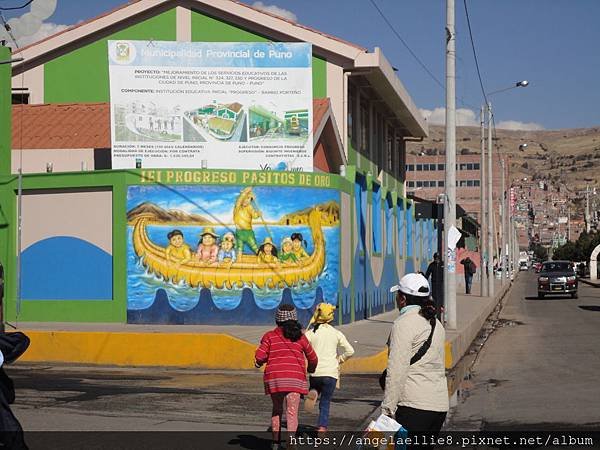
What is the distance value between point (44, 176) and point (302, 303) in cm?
715

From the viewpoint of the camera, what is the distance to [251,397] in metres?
14.8

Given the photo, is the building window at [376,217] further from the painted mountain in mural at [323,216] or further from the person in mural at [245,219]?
the person in mural at [245,219]

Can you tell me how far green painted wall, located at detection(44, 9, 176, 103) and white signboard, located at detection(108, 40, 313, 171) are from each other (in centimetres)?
838

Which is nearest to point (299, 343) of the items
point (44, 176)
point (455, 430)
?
point (455, 430)

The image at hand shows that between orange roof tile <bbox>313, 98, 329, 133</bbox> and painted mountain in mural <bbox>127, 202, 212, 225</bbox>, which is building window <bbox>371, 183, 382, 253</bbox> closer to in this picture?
orange roof tile <bbox>313, 98, 329, 133</bbox>

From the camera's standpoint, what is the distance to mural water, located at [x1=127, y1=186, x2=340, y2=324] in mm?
24016

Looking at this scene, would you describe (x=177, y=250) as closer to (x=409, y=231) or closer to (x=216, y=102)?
(x=216, y=102)

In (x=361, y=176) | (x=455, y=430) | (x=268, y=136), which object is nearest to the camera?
(x=455, y=430)

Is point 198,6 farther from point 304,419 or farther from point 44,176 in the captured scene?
point 304,419

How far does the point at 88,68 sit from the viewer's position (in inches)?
1385

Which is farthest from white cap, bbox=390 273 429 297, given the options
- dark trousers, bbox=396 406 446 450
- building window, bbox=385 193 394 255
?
building window, bbox=385 193 394 255

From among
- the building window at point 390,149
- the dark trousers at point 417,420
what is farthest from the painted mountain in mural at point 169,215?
the building window at point 390,149

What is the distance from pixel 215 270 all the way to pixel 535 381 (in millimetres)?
9841

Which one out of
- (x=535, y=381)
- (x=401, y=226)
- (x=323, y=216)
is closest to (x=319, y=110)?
(x=323, y=216)
